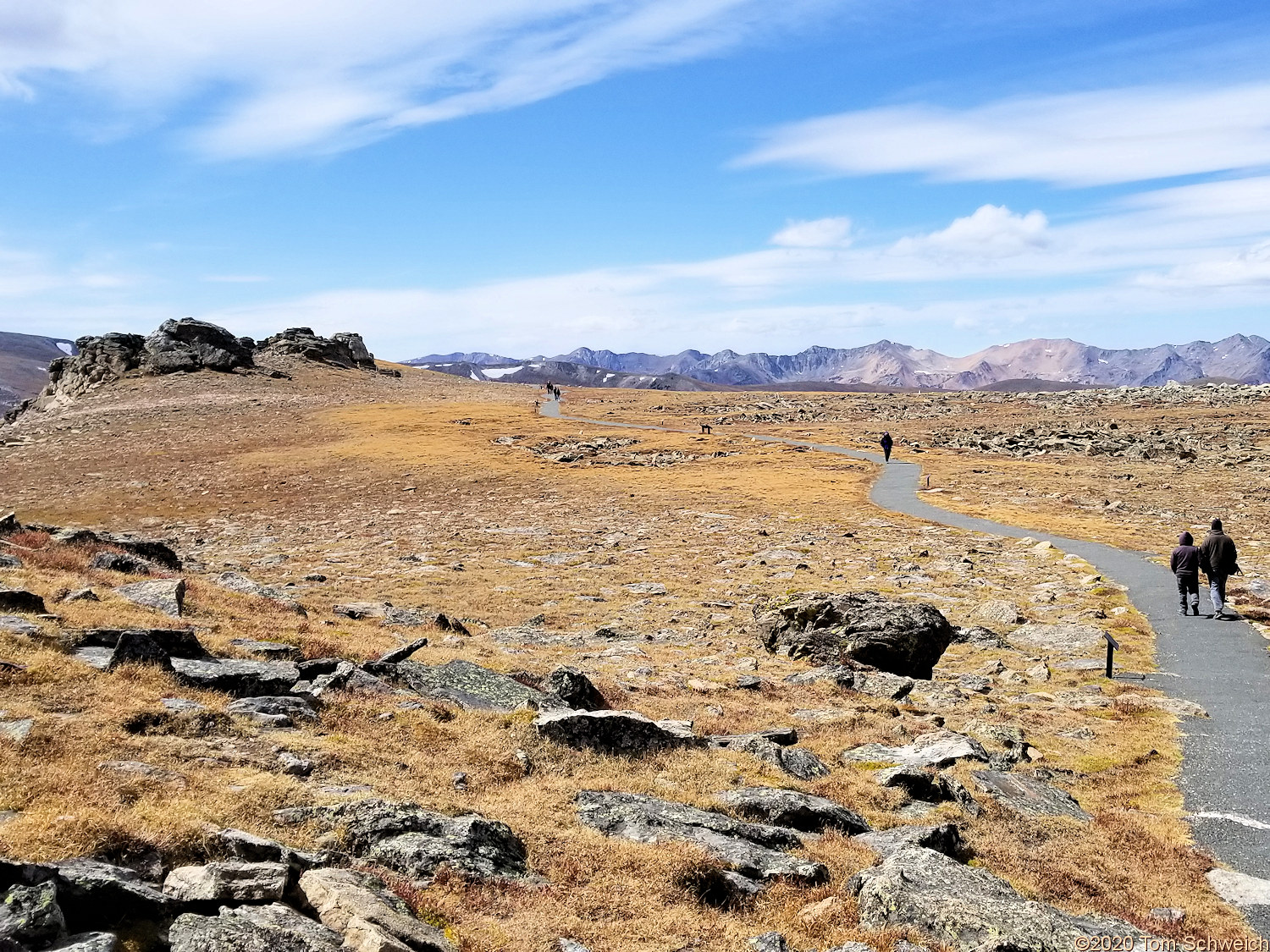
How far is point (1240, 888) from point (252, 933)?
1281cm

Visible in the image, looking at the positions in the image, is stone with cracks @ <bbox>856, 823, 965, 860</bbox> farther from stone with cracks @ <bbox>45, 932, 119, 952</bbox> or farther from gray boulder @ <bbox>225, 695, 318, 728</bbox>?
stone with cracks @ <bbox>45, 932, 119, 952</bbox>

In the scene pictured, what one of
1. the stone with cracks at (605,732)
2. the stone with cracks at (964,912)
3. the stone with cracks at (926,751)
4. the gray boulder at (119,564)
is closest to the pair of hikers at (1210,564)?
the stone with cracks at (926,751)

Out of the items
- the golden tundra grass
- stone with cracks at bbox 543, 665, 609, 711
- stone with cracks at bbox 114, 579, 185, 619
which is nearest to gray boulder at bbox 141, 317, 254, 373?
the golden tundra grass

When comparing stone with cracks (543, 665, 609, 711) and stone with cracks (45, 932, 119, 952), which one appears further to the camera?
stone with cracks (543, 665, 609, 711)

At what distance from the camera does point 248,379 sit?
113500 mm

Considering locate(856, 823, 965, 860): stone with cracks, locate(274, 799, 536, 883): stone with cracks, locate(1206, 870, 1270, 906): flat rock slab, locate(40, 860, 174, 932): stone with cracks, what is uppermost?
locate(40, 860, 174, 932): stone with cracks

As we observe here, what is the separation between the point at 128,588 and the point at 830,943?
17344 millimetres

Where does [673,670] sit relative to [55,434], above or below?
below

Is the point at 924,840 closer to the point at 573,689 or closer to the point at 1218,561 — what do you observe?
the point at 573,689

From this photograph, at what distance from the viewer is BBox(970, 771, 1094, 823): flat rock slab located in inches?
554

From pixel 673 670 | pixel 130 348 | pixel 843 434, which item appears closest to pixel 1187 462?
pixel 843 434

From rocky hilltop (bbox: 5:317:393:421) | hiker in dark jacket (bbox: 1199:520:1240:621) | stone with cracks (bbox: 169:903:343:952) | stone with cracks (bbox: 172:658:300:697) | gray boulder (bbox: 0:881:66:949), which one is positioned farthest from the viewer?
rocky hilltop (bbox: 5:317:393:421)

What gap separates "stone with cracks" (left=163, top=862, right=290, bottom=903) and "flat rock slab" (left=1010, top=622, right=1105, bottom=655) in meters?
23.0

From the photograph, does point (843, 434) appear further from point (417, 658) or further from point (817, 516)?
point (417, 658)
